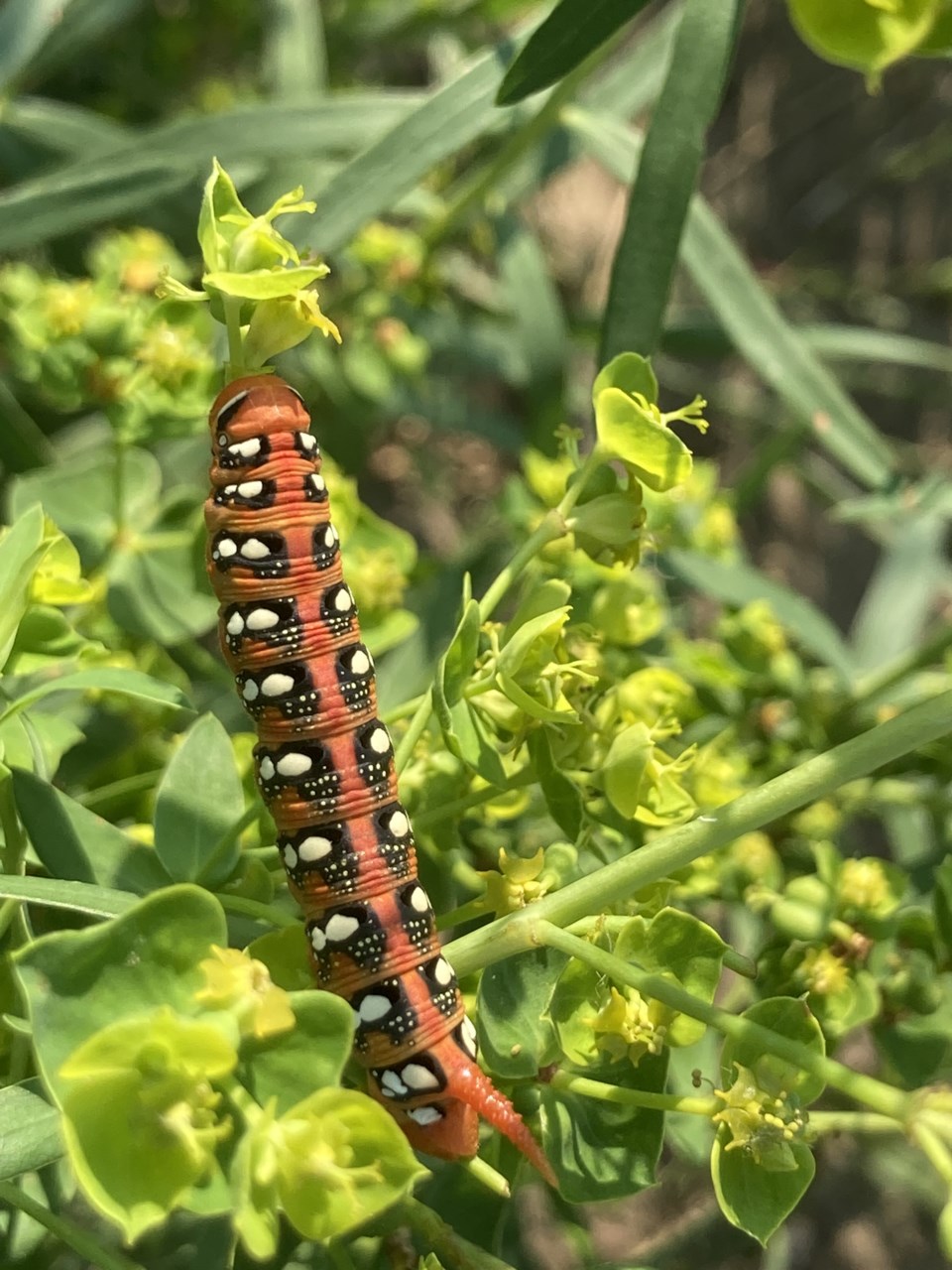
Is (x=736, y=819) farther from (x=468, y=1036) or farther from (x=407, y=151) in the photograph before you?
(x=407, y=151)

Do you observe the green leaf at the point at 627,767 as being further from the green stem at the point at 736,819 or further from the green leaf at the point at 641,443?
the green leaf at the point at 641,443

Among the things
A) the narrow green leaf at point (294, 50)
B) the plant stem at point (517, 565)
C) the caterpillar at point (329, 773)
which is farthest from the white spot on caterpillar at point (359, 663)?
the narrow green leaf at point (294, 50)

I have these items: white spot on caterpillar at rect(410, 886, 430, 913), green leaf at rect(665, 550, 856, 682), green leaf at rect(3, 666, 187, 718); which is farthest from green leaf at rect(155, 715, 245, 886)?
green leaf at rect(665, 550, 856, 682)

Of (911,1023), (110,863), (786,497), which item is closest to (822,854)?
(911,1023)

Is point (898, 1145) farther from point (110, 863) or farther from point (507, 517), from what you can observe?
point (110, 863)

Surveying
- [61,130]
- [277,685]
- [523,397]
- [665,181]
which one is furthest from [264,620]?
[523,397]

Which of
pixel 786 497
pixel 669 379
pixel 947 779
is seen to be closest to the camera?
pixel 947 779

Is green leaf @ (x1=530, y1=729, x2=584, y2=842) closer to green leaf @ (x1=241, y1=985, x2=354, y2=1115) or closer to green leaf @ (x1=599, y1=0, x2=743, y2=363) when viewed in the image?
green leaf @ (x1=241, y1=985, x2=354, y2=1115)
